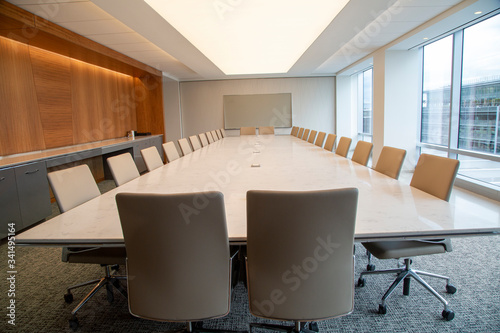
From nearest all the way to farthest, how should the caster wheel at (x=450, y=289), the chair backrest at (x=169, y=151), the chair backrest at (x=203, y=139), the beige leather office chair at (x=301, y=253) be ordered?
the beige leather office chair at (x=301, y=253) < the caster wheel at (x=450, y=289) < the chair backrest at (x=169, y=151) < the chair backrest at (x=203, y=139)

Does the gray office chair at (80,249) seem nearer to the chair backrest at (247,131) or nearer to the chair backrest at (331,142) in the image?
the chair backrest at (331,142)

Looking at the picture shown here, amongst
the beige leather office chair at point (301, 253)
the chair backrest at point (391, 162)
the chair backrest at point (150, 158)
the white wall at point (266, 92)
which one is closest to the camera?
the beige leather office chair at point (301, 253)

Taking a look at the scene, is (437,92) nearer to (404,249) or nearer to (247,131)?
(247,131)

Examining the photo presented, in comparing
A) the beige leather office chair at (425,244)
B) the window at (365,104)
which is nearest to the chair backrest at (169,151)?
the beige leather office chair at (425,244)

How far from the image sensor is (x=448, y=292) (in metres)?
2.28

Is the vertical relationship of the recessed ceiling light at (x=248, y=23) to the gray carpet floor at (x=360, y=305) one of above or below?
above

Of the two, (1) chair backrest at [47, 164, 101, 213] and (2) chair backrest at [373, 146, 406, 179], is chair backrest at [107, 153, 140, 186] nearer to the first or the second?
(1) chair backrest at [47, 164, 101, 213]

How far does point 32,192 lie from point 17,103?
1.63 meters

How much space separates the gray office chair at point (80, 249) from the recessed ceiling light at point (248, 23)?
248cm

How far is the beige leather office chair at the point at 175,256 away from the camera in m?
1.32

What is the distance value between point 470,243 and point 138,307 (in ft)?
11.0

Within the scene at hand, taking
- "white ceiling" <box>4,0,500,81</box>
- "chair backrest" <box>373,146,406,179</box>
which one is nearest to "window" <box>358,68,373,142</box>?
"white ceiling" <box>4,0,500,81</box>

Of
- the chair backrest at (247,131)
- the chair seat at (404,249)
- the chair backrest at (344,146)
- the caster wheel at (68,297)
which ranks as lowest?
the caster wheel at (68,297)

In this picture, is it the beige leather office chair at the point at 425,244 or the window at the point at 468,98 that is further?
the window at the point at 468,98
